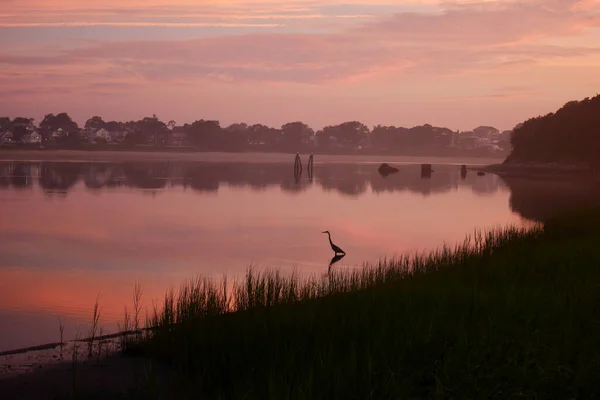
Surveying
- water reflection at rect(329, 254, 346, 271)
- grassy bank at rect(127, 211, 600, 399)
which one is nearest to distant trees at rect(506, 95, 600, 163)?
water reflection at rect(329, 254, 346, 271)

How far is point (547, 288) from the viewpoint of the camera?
12.4 metres

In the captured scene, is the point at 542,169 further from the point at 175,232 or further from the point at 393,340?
the point at 393,340

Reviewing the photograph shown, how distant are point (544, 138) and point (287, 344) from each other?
3852 inches

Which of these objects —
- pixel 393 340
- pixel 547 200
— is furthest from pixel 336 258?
pixel 547 200

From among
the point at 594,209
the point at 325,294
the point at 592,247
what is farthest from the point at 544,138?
the point at 325,294

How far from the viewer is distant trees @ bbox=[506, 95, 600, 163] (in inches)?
3314

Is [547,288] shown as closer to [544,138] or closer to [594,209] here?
[594,209]

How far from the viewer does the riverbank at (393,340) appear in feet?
25.8

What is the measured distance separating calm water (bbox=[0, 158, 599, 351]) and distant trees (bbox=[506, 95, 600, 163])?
29.7m

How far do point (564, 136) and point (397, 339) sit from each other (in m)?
87.0

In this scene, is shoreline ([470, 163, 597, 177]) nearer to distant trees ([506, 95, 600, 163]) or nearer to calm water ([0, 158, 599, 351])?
distant trees ([506, 95, 600, 163])

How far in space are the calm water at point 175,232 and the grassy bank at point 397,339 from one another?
3.91m

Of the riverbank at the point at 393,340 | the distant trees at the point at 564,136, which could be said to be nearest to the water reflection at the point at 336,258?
the riverbank at the point at 393,340

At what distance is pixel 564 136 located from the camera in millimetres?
89500
